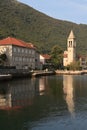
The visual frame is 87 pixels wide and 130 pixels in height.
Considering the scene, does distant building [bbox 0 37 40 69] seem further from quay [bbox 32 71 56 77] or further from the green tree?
the green tree

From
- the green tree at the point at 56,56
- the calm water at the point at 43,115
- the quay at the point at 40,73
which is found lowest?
the calm water at the point at 43,115

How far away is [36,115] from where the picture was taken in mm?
34250

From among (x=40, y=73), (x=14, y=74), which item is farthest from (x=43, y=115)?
(x=40, y=73)

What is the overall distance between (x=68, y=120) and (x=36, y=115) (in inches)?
158

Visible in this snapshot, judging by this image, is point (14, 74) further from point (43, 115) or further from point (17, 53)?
point (43, 115)

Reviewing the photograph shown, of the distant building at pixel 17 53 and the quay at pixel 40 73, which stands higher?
the distant building at pixel 17 53

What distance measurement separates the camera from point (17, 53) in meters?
125

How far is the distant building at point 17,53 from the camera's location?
121 meters

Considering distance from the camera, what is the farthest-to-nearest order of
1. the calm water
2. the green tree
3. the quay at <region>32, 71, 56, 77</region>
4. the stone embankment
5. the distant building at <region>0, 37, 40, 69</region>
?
the green tree → the distant building at <region>0, 37, 40, 69</region> → the quay at <region>32, 71, 56, 77</region> → the stone embankment → the calm water

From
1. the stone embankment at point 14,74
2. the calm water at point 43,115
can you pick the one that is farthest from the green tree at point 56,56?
the calm water at point 43,115

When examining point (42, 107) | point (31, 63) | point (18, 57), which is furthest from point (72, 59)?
point (42, 107)

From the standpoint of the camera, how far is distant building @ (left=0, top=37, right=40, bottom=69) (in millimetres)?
120713

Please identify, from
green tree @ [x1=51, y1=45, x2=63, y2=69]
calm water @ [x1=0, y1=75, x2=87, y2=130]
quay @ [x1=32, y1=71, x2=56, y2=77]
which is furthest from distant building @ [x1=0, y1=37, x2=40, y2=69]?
calm water @ [x1=0, y1=75, x2=87, y2=130]

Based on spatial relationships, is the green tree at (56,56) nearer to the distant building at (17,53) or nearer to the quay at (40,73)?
the distant building at (17,53)
